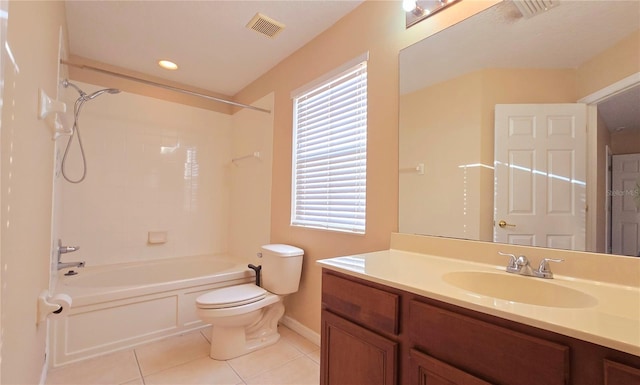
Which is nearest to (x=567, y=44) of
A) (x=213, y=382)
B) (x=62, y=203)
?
(x=213, y=382)

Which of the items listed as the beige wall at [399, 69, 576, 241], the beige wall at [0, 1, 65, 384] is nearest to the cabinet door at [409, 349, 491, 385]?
the beige wall at [399, 69, 576, 241]

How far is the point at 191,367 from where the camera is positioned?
1.84 metres

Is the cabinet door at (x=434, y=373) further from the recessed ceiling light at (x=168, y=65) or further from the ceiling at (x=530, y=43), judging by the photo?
the recessed ceiling light at (x=168, y=65)

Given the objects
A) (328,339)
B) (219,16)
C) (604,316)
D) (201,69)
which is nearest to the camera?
(604,316)

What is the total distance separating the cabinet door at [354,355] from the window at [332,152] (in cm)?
73

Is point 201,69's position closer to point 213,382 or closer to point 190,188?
point 190,188

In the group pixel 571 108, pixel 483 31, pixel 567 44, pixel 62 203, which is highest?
pixel 483 31

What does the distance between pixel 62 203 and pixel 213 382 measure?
208 cm

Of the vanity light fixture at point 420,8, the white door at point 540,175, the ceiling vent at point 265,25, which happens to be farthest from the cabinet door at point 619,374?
the ceiling vent at point 265,25

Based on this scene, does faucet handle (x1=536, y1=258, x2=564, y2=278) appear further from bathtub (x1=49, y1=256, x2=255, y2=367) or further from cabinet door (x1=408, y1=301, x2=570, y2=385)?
bathtub (x1=49, y1=256, x2=255, y2=367)

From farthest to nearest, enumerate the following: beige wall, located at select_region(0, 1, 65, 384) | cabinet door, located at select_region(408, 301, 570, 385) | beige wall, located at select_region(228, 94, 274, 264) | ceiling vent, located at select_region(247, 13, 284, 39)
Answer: beige wall, located at select_region(228, 94, 274, 264) < ceiling vent, located at select_region(247, 13, 284, 39) < beige wall, located at select_region(0, 1, 65, 384) < cabinet door, located at select_region(408, 301, 570, 385)

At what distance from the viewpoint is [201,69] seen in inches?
109

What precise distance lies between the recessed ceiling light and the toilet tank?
2.01m

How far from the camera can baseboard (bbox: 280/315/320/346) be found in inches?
84.0
